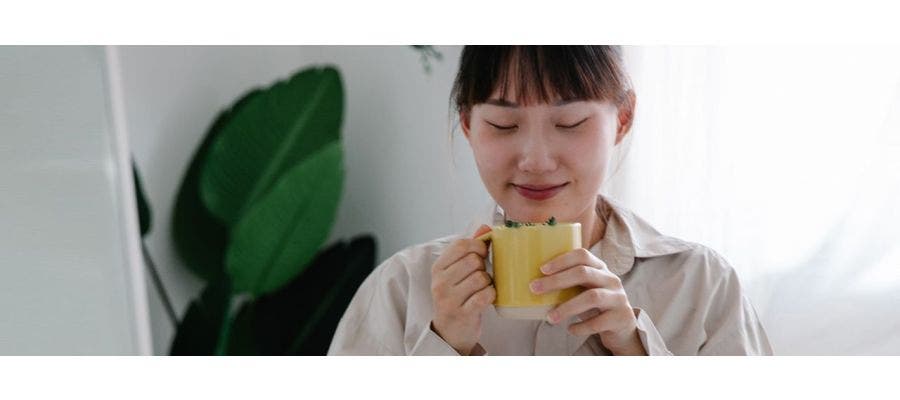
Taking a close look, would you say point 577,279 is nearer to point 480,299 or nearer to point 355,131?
point 480,299

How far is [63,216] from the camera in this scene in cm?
71

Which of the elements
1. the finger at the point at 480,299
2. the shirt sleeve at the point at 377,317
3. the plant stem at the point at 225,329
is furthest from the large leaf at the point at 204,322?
the finger at the point at 480,299

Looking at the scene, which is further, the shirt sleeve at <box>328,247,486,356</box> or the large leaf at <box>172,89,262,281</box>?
the large leaf at <box>172,89,262,281</box>

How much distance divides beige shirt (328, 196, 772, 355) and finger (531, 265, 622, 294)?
3 centimetres

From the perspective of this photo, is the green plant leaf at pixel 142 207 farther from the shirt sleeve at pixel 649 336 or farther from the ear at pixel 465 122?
the shirt sleeve at pixel 649 336

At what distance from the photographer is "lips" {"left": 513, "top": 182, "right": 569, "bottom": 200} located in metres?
0.62

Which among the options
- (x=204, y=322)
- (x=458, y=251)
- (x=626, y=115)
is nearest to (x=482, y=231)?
(x=458, y=251)

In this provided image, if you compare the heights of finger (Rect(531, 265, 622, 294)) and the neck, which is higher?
the neck

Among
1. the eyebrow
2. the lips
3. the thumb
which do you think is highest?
the eyebrow

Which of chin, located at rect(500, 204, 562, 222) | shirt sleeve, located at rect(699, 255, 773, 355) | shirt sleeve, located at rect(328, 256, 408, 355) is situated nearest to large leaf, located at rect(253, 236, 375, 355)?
shirt sleeve, located at rect(328, 256, 408, 355)

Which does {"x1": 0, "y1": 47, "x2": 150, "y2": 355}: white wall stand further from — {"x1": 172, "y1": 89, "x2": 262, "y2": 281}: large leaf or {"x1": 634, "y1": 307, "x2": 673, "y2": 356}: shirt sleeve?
{"x1": 634, "y1": 307, "x2": 673, "y2": 356}: shirt sleeve

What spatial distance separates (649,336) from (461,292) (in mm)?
126

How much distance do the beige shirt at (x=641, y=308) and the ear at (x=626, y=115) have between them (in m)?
0.04

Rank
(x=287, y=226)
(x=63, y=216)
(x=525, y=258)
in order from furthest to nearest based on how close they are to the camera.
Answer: (x=287, y=226) → (x=63, y=216) → (x=525, y=258)
